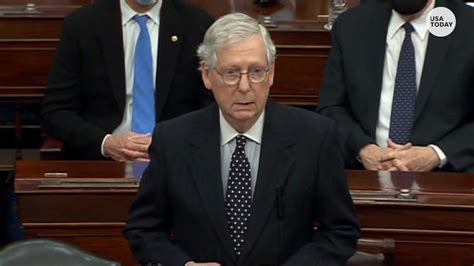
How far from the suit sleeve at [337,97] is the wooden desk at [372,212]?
0.42 meters

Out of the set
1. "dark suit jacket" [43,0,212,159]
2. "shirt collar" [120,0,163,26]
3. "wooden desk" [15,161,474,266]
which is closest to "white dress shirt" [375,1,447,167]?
"wooden desk" [15,161,474,266]

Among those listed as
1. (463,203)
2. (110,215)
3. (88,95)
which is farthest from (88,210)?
(463,203)

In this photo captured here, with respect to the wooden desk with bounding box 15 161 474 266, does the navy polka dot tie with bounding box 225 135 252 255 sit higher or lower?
higher

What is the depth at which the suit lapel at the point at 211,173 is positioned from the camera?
297 centimetres

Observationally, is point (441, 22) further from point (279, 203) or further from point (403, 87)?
point (279, 203)

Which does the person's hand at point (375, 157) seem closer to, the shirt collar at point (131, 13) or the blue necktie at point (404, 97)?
the blue necktie at point (404, 97)

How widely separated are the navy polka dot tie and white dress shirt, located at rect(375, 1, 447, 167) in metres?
1.20

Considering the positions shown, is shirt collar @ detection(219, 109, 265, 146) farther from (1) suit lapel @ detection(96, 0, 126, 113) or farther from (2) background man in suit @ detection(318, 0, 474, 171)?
(1) suit lapel @ detection(96, 0, 126, 113)

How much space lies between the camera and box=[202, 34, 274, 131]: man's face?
114 inches

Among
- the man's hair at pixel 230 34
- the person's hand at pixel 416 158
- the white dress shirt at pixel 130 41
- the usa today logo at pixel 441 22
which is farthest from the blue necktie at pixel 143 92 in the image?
the man's hair at pixel 230 34

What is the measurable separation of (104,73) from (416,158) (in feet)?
4.01

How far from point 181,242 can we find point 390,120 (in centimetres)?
130

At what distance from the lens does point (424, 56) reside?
4.08 m

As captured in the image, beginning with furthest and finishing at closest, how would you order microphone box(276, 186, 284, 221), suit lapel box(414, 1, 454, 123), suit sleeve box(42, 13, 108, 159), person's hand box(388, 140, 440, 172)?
suit sleeve box(42, 13, 108, 159) < suit lapel box(414, 1, 454, 123) < person's hand box(388, 140, 440, 172) < microphone box(276, 186, 284, 221)
